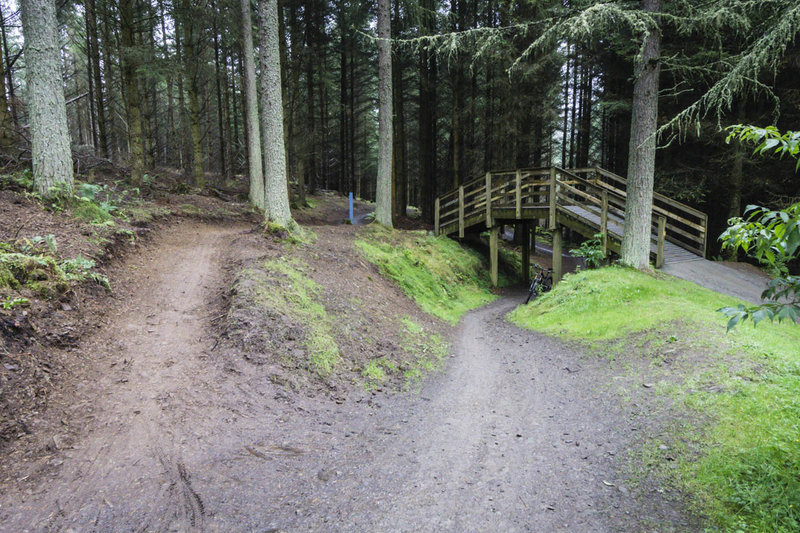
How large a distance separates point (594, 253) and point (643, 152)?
2.94m

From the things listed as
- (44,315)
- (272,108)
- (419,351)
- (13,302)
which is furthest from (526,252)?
(13,302)

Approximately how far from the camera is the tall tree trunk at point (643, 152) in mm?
9234

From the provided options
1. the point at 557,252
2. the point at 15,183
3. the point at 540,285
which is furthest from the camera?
the point at 557,252

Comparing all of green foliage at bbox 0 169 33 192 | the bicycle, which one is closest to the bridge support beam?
the bicycle

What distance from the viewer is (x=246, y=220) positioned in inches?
570

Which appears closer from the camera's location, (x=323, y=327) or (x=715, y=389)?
→ (x=715, y=389)

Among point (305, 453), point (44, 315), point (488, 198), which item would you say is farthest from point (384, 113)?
point (305, 453)

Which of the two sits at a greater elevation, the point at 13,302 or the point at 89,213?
the point at 89,213

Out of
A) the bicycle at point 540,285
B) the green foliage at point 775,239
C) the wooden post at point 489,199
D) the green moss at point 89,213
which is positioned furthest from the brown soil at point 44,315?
the wooden post at point 489,199

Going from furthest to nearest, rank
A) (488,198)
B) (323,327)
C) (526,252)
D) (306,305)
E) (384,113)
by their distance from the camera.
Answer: (526,252), (488,198), (384,113), (306,305), (323,327)

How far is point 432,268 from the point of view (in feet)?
44.8

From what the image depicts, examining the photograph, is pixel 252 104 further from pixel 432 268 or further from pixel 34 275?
pixel 34 275

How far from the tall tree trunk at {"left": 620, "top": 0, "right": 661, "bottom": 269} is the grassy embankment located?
1441 mm

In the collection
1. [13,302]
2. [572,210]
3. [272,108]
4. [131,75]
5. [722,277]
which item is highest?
[131,75]
